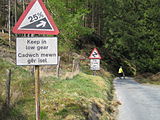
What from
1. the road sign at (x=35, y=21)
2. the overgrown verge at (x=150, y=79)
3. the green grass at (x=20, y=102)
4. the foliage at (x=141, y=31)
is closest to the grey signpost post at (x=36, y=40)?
A: the road sign at (x=35, y=21)

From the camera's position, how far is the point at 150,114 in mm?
8320

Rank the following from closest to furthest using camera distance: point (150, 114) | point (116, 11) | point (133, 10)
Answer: point (150, 114) → point (133, 10) → point (116, 11)

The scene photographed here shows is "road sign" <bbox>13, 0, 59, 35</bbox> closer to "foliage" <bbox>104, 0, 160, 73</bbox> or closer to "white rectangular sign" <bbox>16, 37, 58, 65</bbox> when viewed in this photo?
"white rectangular sign" <bbox>16, 37, 58, 65</bbox>

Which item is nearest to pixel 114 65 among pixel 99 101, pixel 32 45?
pixel 99 101

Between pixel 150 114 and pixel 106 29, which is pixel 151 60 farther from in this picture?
pixel 150 114

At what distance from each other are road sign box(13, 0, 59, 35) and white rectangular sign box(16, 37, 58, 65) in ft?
0.51

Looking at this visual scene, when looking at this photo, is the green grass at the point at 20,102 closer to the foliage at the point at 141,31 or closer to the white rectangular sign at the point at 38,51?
the white rectangular sign at the point at 38,51

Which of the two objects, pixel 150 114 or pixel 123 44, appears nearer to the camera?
pixel 150 114

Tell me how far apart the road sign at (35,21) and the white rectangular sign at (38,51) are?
0.15 meters

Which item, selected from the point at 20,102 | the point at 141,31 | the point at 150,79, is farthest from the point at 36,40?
the point at 141,31

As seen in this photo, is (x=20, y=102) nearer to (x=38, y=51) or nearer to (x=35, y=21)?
(x=38, y=51)

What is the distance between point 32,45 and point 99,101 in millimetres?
4974

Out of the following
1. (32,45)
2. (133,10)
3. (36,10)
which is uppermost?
(133,10)

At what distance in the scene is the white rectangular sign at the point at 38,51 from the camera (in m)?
4.36
